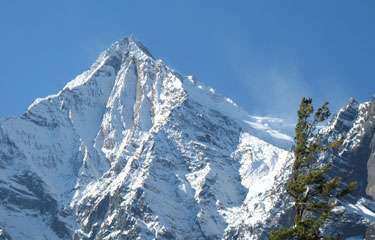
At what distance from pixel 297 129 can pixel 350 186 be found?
304 cm

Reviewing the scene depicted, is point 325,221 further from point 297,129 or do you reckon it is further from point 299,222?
point 297,129

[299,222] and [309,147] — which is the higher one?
[309,147]

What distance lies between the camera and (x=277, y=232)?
150 ft

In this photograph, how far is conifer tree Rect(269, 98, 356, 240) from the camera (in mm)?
44344

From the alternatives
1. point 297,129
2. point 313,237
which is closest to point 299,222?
point 313,237

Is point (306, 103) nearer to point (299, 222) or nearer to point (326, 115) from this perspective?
point (326, 115)

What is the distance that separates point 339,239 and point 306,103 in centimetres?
559

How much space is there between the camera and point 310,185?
45219mm

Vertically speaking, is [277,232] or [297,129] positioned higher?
[297,129]

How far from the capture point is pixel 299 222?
44.3m

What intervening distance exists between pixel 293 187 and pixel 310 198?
0.77m

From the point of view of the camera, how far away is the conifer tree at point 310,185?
145 feet

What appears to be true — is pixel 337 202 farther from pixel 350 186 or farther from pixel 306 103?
pixel 306 103

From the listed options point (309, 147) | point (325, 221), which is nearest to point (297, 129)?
point (309, 147)
